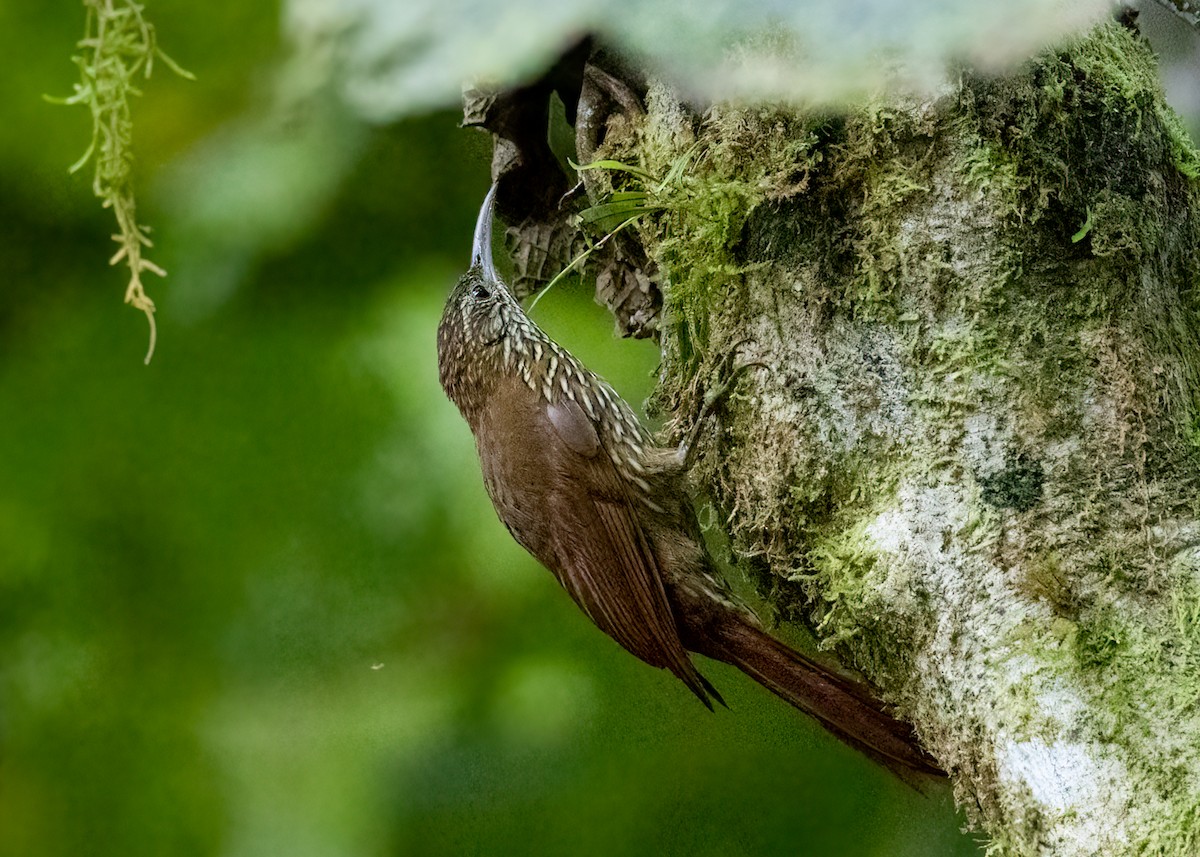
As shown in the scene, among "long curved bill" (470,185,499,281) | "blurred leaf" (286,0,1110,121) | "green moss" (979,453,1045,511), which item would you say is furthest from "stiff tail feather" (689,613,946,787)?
"long curved bill" (470,185,499,281)

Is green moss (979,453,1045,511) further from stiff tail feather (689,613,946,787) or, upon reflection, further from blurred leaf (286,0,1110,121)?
blurred leaf (286,0,1110,121)

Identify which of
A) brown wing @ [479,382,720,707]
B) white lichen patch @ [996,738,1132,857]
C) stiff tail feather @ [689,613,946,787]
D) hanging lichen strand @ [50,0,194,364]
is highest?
hanging lichen strand @ [50,0,194,364]

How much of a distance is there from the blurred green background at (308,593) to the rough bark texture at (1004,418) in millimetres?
767

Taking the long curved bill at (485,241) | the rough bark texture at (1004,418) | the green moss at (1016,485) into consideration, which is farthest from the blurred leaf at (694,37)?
the long curved bill at (485,241)

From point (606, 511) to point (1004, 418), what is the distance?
0.83 meters

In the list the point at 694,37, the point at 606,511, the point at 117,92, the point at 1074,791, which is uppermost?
the point at 117,92

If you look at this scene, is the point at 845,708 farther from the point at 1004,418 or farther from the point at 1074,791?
the point at 1004,418

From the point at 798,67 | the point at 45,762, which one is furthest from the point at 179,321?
the point at 798,67

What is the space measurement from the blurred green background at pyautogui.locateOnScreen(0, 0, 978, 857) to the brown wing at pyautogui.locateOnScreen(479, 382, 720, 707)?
38 cm

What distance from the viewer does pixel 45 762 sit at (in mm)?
2451

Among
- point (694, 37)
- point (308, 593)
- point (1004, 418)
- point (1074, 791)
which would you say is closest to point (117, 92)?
point (694, 37)

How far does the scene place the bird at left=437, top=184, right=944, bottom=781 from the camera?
1.88 m

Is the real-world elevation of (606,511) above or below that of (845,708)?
above

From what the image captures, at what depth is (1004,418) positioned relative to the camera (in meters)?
1.60
